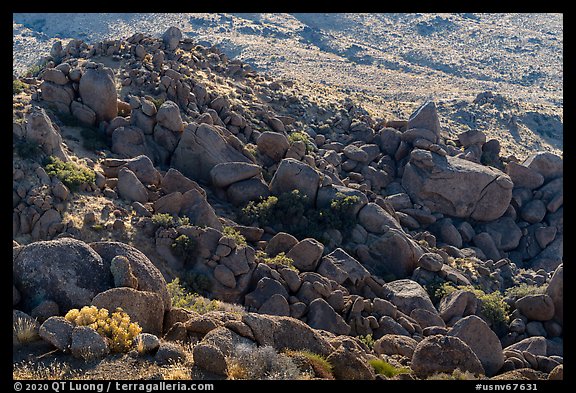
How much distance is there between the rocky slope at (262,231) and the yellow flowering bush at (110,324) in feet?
0.53

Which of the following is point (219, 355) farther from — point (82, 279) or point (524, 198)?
point (524, 198)

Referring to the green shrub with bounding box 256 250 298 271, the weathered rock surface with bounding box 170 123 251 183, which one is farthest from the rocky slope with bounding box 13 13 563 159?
the green shrub with bounding box 256 250 298 271

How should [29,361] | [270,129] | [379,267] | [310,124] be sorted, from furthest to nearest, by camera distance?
[310,124]
[270,129]
[379,267]
[29,361]

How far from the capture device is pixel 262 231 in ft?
81.2

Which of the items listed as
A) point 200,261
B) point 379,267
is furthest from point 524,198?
point 200,261

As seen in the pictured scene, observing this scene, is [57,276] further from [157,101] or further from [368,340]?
[157,101]

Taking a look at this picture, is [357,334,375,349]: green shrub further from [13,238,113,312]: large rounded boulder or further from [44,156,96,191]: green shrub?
[44,156,96,191]: green shrub

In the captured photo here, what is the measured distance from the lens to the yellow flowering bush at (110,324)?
1180cm

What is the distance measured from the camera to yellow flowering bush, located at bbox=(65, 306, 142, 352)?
1180 centimetres

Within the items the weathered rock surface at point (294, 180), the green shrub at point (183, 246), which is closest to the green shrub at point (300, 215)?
the weathered rock surface at point (294, 180)

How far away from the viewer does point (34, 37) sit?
316 feet

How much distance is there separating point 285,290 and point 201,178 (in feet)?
26.9

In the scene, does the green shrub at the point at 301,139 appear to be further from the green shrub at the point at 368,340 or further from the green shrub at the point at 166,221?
the green shrub at the point at 368,340

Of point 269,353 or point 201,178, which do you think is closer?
point 269,353
